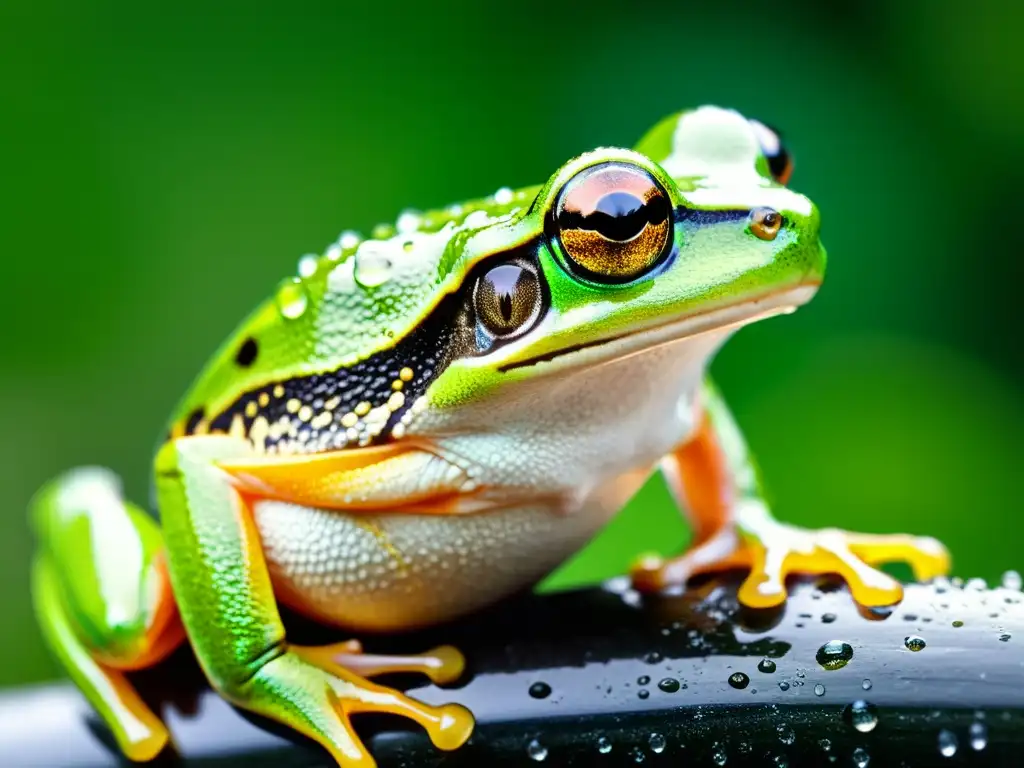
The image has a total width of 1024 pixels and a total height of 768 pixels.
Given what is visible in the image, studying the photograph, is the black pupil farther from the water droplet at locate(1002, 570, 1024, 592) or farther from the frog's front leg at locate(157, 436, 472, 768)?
the water droplet at locate(1002, 570, 1024, 592)

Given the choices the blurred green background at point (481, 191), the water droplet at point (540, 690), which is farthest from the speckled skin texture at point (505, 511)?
the blurred green background at point (481, 191)

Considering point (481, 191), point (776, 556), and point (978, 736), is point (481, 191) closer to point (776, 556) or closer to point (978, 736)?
point (776, 556)

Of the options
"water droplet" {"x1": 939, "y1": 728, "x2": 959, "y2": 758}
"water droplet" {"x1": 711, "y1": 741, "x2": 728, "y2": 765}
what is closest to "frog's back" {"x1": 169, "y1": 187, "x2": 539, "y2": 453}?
"water droplet" {"x1": 711, "y1": 741, "x2": 728, "y2": 765}

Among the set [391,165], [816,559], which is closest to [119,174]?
[391,165]

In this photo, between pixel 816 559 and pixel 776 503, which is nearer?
pixel 816 559

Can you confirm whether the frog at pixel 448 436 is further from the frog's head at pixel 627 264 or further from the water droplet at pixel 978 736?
the water droplet at pixel 978 736

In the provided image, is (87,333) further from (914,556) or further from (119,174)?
(914,556)

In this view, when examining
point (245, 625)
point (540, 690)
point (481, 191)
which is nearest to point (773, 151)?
point (540, 690)
